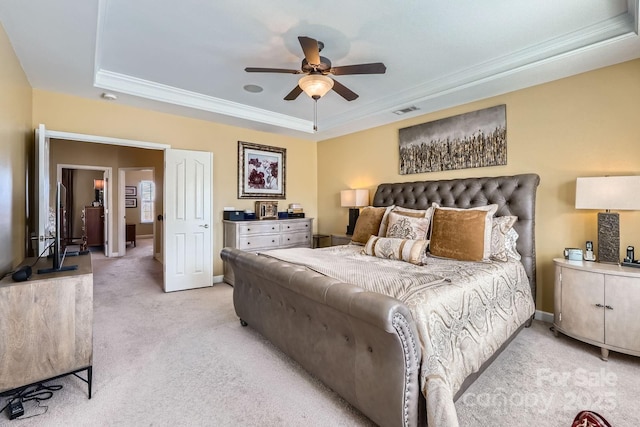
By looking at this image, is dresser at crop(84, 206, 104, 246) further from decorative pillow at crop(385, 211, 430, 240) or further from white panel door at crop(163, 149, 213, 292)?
decorative pillow at crop(385, 211, 430, 240)

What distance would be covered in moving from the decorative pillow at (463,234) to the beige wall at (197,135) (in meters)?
3.22

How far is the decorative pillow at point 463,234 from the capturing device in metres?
2.73

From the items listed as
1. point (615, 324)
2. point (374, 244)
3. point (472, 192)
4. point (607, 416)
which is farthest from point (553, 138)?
point (607, 416)

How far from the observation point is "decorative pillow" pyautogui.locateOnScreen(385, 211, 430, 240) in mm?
3117

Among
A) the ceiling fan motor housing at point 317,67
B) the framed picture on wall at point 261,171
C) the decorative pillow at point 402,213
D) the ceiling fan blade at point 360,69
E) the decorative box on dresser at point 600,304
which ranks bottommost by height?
the decorative box on dresser at point 600,304

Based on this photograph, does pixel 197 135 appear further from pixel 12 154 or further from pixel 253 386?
pixel 253 386

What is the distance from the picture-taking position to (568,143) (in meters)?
2.91

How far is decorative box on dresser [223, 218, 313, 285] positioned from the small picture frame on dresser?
11.9 inches

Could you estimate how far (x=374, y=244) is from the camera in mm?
3119

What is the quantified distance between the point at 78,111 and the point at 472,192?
490cm

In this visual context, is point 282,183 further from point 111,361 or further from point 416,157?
point 111,361

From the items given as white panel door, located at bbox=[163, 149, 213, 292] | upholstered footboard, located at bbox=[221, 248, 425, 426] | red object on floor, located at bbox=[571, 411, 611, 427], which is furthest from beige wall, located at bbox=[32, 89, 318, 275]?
red object on floor, located at bbox=[571, 411, 611, 427]

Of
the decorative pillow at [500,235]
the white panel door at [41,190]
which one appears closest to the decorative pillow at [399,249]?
the decorative pillow at [500,235]

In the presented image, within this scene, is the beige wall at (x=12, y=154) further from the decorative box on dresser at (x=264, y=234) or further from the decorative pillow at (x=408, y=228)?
the decorative pillow at (x=408, y=228)
